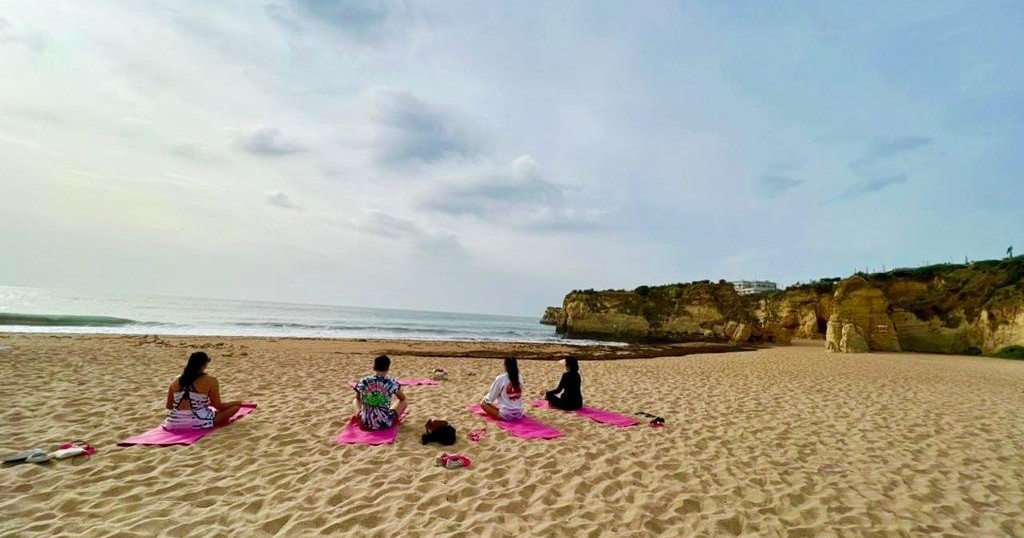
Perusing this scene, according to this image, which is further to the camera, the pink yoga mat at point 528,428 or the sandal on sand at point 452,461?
the pink yoga mat at point 528,428

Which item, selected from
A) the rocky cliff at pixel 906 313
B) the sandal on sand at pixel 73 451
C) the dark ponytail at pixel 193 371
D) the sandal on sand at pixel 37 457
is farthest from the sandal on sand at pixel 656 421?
the rocky cliff at pixel 906 313

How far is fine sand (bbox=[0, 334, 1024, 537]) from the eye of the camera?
3.70 m

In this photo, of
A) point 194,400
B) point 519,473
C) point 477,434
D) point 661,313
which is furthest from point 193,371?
point 661,313

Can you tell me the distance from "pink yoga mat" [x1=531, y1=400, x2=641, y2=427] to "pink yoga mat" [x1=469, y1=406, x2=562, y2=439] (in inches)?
38.8

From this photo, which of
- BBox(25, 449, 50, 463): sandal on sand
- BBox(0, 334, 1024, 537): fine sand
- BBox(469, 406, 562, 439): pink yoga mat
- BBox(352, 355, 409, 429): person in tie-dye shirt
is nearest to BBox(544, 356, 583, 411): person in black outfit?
BBox(0, 334, 1024, 537): fine sand

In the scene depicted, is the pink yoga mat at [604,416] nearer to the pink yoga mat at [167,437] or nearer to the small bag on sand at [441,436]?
the small bag on sand at [441,436]

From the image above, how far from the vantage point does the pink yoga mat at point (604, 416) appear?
6926 millimetres

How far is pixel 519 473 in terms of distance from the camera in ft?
15.6

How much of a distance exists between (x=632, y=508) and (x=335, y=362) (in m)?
12.5

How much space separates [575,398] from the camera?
303 inches

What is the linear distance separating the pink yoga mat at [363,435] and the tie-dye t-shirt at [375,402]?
89 mm

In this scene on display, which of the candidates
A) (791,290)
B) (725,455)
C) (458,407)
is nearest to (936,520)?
(725,455)

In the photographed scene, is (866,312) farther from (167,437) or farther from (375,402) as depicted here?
(167,437)

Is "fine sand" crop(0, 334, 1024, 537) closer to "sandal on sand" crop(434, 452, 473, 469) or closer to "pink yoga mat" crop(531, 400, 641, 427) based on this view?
"sandal on sand" crop(434, 452, 473, 469)
